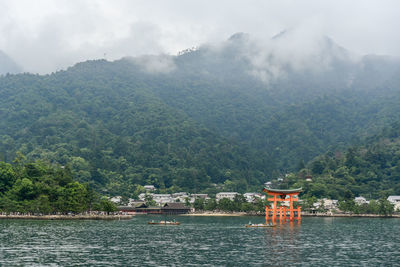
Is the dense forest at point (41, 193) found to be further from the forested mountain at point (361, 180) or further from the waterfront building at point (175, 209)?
the forested mountain at point (361, 180)

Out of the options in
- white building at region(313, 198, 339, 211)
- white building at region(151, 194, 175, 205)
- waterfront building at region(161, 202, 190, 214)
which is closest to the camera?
white building at region(313, 198, 339, 211)

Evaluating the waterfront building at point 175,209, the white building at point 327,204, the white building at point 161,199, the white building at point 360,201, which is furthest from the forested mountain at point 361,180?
the white building at point 161,199

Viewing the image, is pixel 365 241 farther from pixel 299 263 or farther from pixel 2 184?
pixel 2 184

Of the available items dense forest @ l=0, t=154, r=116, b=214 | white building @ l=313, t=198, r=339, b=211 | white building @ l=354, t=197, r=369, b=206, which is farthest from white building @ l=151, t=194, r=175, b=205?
white building @ l=354, t=197, r=369, b=206

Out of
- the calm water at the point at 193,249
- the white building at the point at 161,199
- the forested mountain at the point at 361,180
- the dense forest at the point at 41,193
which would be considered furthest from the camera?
the white building at the point at 161,199

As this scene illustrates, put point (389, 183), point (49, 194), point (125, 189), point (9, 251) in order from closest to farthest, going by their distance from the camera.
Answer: point (9, 251), point (49, 194), point (389, 183), point (125, 189)

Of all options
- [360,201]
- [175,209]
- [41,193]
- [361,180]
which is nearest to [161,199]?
[175,209]

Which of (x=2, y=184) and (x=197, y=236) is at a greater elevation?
(x=2, y=184)

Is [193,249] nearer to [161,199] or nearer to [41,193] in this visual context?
[41,193]

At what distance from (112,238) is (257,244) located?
68.9 ft

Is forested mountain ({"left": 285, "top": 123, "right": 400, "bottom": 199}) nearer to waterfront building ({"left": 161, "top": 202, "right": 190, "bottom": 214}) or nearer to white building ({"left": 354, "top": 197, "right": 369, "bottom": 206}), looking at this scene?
white building ({"left": 354, "top": 197, "right": 369, "bottom": 206})

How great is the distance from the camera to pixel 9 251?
5425cm

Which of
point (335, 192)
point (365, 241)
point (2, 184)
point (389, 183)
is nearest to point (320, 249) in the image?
point (365, 241)

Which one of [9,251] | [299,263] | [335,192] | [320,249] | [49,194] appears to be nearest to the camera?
[299,263]
